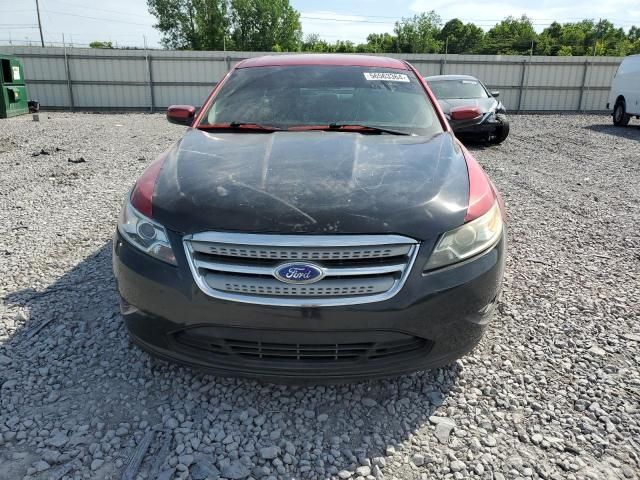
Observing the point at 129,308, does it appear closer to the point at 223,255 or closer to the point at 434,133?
the point at 223,255

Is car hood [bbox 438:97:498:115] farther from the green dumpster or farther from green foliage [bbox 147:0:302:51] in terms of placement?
green foliage [bbox 147:0:302:51]

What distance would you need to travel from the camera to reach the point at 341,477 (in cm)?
192

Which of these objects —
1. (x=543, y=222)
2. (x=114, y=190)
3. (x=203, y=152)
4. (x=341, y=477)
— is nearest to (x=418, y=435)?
(x=341, y=477)

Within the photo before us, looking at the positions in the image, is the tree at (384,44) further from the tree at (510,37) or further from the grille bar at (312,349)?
the grille bar at (312,349)

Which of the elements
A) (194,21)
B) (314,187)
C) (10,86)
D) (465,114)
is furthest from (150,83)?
(194,21)

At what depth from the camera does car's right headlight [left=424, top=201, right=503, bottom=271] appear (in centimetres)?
203

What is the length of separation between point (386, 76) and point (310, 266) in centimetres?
219

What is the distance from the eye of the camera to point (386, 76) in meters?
3.64

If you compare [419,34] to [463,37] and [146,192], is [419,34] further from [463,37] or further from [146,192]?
[146,192]

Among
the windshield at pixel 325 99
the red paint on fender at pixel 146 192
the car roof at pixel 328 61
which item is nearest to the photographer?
the red paint on fender at pixel 146 192

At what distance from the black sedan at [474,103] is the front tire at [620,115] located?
5634 mm

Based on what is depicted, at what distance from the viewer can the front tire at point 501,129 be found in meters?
10.4

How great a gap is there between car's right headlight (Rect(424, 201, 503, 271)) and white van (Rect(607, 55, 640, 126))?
14813mm

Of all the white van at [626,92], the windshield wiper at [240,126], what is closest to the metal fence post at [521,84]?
the white van at [626,92]
